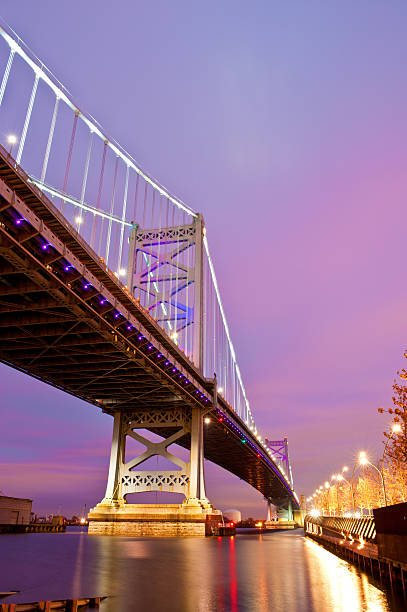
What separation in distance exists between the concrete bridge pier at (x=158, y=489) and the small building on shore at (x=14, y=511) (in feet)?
78.6

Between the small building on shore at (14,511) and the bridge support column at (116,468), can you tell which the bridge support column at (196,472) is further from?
the small building on shore at (14,511)

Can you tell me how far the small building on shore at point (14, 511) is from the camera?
69.1 meters

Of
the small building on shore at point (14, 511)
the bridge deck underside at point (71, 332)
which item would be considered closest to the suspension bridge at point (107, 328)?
the bridge deck underside at point (71, 332)

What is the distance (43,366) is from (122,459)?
18.2 meters

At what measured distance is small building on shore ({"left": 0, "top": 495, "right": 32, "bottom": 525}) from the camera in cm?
6912

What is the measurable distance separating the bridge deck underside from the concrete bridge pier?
1.99m

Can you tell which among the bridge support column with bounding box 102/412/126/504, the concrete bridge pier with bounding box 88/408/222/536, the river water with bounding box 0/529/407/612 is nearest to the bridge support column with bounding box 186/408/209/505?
the concrete bridge pier with bounding box 88/408/222/536

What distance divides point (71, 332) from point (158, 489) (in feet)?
79.5

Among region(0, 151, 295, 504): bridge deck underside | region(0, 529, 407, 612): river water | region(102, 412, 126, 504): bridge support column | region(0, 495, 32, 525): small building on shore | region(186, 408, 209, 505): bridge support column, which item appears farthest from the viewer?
region(0, 495, 32, 525): small building on shore

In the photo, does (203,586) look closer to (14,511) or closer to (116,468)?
(116,468)

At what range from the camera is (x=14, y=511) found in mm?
72750

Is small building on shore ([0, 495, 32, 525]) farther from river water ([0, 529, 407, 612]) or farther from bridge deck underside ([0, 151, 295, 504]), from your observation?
river water ([0, 529, 407, 612])

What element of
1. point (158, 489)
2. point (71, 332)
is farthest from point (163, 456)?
point (71, 332)

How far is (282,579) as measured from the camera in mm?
15297
